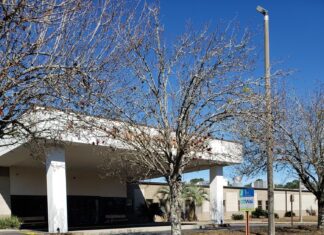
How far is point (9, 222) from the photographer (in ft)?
106

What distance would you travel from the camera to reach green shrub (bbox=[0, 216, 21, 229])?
1260 inches

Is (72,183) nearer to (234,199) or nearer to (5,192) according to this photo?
(5,192)

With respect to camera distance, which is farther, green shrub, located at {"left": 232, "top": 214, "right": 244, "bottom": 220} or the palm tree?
green shrub, located at {"left": 232, "top": 214, "right": 244, "bottom": 220}

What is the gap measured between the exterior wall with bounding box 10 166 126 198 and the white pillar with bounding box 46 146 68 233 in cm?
997

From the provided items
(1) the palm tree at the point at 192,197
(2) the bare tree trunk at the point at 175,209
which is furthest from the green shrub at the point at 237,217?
(2) the bare tree trunk at the point at 175,209

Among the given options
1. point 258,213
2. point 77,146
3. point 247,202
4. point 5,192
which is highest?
point 77,146

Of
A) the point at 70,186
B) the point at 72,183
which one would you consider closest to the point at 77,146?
the point at 70,186

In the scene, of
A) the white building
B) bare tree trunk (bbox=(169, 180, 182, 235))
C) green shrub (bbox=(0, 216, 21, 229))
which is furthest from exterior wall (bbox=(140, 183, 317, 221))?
bare tree trunk (bbox=(169, 180, 182, 235))

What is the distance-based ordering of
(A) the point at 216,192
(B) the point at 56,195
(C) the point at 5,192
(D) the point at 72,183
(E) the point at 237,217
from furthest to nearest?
1. (E) the point at 237,217
2. (D) the point at 72,183
3. (A) the point at 216,192
4. (C) the point at 5,192
5. (B) the point at 56,195

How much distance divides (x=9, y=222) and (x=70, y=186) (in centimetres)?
759

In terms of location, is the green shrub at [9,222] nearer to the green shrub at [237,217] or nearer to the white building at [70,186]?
the white building at [70,186]

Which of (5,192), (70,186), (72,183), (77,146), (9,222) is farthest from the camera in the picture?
(72,183)

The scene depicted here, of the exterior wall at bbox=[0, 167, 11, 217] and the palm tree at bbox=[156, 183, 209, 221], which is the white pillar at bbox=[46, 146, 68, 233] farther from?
the palm tree at bbox=[156, 183, 209, 221]

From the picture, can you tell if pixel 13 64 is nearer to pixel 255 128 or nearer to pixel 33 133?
pixel 33 133
